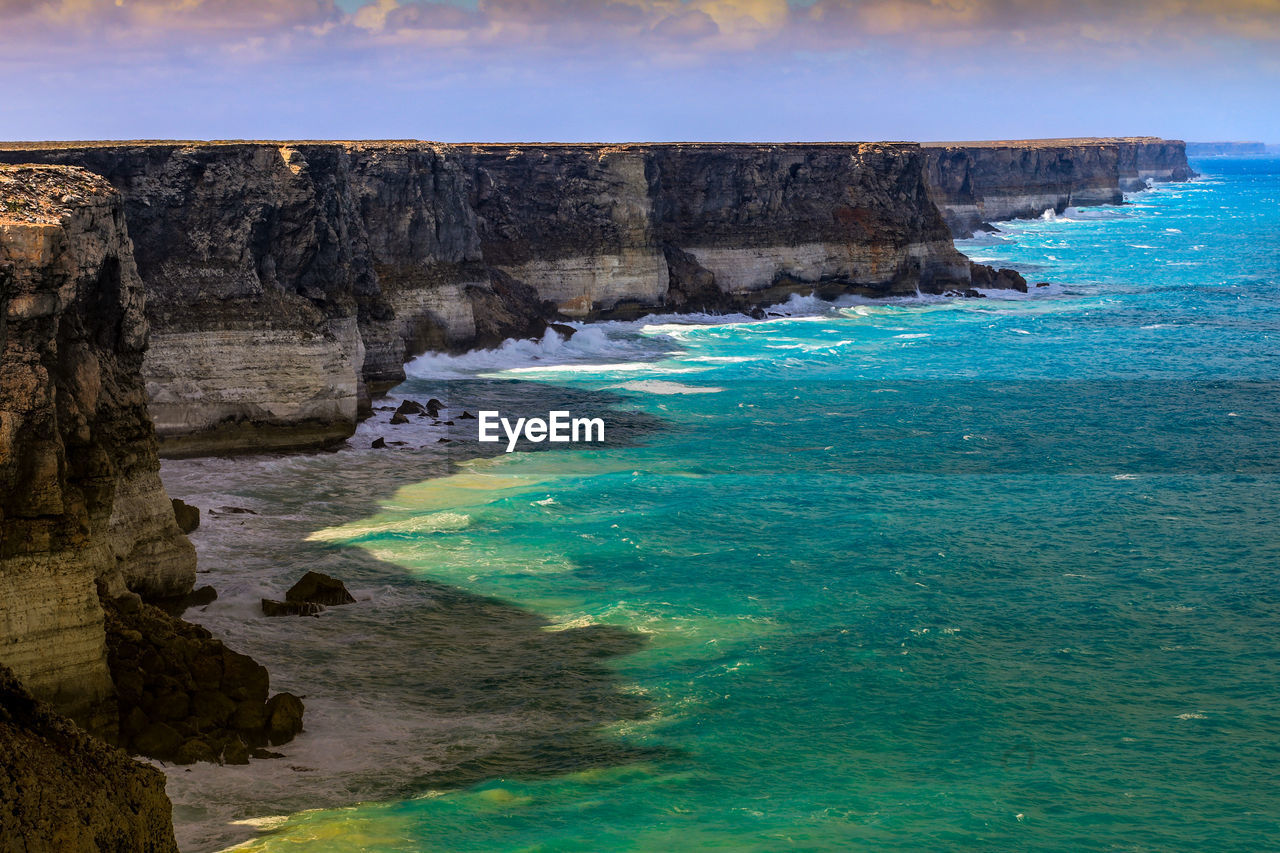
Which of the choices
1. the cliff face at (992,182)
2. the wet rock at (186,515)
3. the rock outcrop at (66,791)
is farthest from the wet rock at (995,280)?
the rock outcrop at (66,791)

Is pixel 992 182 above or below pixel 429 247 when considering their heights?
above

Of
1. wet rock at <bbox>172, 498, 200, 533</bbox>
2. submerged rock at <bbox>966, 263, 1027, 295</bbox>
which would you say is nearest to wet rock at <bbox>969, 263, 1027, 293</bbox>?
submerged rock at <bbox>966, 263, 1027, 295</bbox>

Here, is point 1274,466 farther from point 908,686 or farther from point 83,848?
point 83,848

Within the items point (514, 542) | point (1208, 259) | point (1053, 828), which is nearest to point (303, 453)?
point (514, 542)

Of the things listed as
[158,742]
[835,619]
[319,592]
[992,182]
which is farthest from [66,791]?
[992,182]

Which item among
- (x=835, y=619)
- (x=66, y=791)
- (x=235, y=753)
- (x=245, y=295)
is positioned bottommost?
(x=835, y=619)

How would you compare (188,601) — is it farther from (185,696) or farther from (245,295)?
(245,295)

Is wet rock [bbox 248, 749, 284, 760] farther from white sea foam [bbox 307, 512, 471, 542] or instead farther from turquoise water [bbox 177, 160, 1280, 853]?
white sea foam [bbox 307, 512, 471, 542]
